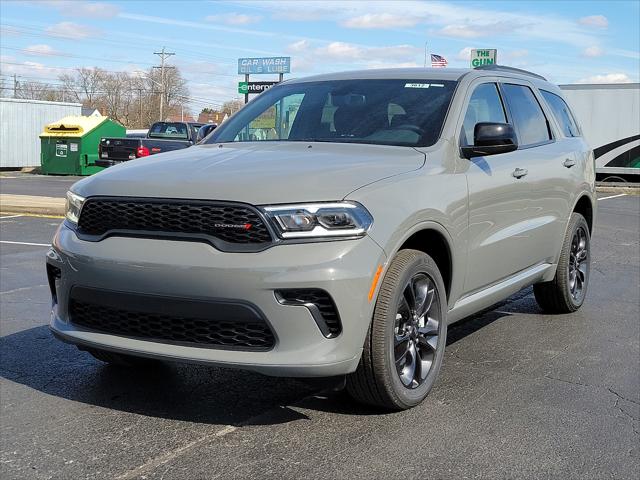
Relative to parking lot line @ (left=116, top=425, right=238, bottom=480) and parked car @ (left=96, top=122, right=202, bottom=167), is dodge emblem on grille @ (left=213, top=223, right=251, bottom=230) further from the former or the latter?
parked car @ (left=96, top=122, right=202, bottom=167)

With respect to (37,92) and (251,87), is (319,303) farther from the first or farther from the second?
(37,92)

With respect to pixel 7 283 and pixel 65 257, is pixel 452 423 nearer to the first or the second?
pixel 65 257

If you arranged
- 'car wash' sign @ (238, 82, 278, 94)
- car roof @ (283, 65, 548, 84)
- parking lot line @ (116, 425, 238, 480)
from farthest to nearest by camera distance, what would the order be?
'car wash' sign @ (238, 82, 278, 94), car roof @ (283, 65, 548, 84), parking lot line @ (116, 425, 238, 480)

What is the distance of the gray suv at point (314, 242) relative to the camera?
11.7 ft

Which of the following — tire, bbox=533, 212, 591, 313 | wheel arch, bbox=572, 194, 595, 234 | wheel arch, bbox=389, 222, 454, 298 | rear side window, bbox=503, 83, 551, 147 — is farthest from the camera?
wheel arch, bbox=572, 194, 595, 234

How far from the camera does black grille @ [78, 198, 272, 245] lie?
359cm

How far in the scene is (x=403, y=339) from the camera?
13.5 ft

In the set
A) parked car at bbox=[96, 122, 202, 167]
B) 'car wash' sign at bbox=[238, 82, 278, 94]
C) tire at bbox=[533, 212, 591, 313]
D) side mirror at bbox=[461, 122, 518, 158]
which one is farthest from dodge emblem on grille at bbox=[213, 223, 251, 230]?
'car wash' sign at bbox=[238, 82, 278, 94]

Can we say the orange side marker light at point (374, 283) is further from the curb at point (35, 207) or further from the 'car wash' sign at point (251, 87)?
the 'car wash' sign at point (251, 87)

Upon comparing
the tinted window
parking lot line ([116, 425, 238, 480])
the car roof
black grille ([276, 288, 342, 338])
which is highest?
the car roof

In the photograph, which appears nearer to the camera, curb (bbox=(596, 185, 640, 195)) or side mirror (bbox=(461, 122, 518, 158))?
side mirror (bbox=(461, 122, 518, 158))

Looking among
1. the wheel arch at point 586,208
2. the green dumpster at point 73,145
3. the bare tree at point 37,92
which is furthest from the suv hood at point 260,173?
the bare tree at point 37,92

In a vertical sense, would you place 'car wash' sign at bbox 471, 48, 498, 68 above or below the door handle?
above

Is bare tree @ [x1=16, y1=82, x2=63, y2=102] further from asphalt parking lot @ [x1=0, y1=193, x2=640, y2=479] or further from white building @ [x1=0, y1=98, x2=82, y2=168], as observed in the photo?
asphalt parking lot @ [x1=0, y1=193, x2=640, y2=479]
